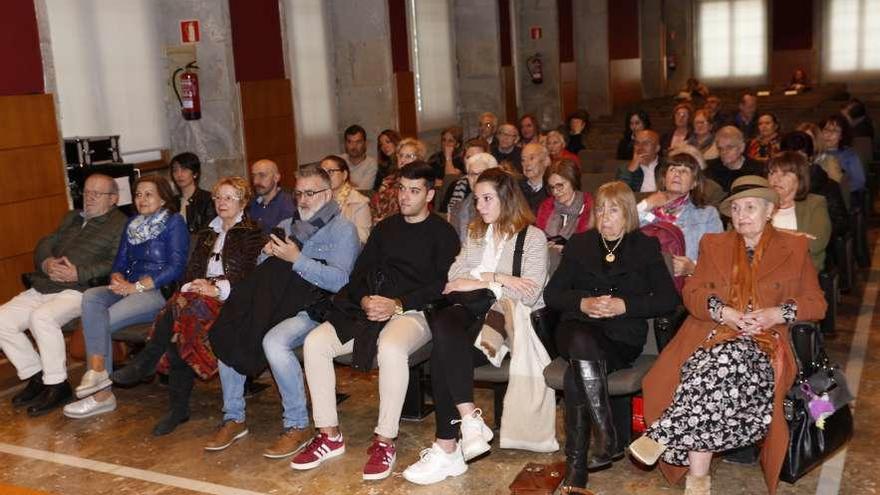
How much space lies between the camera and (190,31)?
9.57 m

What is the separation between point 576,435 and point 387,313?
1064mm

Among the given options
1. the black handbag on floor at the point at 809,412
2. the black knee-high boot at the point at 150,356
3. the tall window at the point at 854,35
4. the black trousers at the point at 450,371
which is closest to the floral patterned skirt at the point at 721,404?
the black handbag on floor at the point at 809,412

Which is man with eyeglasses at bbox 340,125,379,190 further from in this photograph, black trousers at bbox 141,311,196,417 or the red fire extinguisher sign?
black trousers at bbox 141,311,196,417

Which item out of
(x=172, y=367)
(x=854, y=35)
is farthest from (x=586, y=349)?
(x=854, y=35)

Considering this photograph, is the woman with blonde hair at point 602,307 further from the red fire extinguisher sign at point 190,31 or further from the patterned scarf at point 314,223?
the red fire extinguisher sign at point 190,31

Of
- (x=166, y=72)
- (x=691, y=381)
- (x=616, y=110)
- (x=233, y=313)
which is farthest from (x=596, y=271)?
(x=616, y=110)

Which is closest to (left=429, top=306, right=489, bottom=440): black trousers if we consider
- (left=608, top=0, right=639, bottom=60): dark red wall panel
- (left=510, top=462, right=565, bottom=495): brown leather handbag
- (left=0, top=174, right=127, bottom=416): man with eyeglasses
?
(left=510, top=462, right=565, bottom=495): brown leather handbag

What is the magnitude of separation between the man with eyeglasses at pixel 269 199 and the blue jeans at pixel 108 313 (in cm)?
88

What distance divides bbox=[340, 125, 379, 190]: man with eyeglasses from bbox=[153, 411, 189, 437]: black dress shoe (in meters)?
3.25

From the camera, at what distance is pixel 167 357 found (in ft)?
16.7

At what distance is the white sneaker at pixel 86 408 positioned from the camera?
527 centimetres

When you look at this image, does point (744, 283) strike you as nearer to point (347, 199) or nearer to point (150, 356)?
point (347, 199)

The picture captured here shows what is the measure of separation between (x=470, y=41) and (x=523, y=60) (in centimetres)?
201

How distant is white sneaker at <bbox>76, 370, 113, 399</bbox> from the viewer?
5246 millimetres
